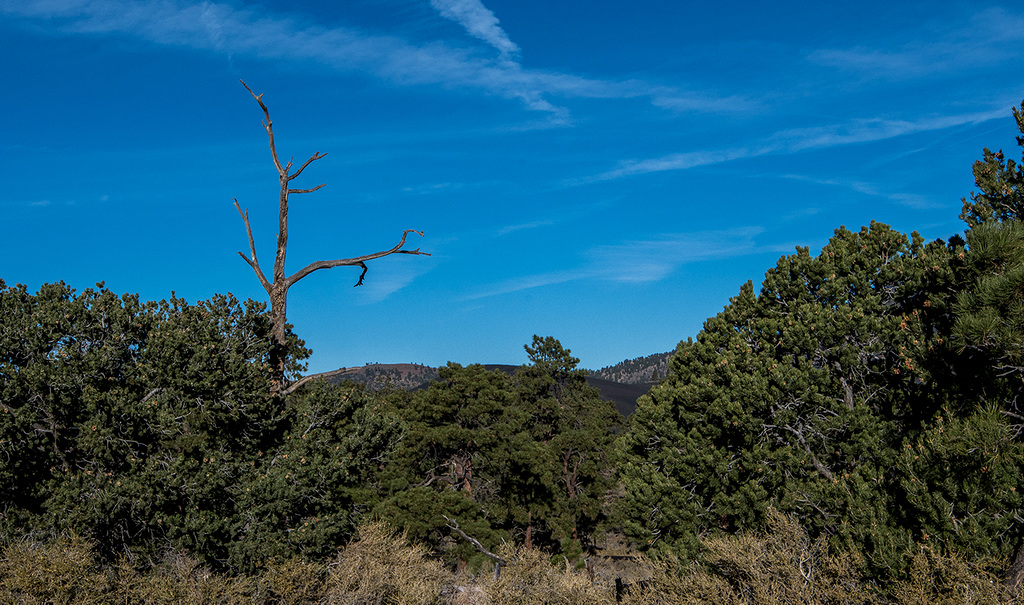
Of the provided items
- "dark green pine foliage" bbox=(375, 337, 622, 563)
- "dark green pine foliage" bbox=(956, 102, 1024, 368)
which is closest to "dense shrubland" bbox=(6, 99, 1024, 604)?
"dark green pine foliage" bbox=(956, 102, 1024, 368)

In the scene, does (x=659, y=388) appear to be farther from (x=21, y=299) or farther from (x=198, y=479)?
(x=21, y=299)

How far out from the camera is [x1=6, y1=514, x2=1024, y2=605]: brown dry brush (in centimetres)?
1191

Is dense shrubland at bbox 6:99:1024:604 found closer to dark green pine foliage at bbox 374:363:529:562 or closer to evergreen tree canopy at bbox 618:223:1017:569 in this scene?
evergreen tree canopy at bbox 618:223:1017:569

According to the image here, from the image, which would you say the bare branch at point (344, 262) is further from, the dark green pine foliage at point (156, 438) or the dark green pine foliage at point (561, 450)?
the dark green pine foliage at point (561, 450)

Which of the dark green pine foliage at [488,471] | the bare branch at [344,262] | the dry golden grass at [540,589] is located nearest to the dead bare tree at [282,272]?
the bare branch at [344,262]

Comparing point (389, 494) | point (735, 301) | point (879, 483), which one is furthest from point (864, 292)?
point (389, 494)

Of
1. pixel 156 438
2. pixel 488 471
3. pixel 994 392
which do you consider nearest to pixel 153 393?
pixel 156 438

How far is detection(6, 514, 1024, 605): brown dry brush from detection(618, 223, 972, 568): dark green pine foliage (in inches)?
54.9

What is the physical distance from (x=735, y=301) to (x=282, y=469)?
14.1 meters

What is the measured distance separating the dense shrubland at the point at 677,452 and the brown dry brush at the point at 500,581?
0.22 ft

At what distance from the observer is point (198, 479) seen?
14484 millimetres

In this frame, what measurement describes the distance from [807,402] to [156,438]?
15763 mm

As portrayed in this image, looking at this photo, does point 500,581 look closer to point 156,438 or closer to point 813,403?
point 156,438

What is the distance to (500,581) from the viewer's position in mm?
15508
